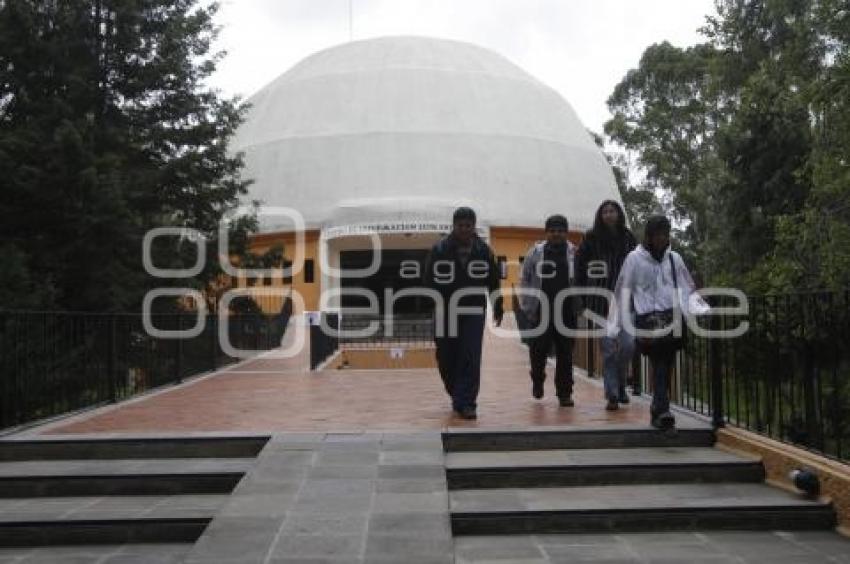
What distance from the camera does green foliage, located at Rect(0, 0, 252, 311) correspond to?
15.1 meters

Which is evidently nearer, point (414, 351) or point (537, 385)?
point (537, 385)

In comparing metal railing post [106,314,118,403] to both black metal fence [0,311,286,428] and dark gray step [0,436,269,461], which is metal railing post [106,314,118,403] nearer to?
black metal fence [0,311,286,428]

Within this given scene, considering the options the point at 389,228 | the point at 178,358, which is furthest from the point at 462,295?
the point at 389,228

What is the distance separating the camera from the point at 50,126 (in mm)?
16328

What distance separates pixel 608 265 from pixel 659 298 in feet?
3.70

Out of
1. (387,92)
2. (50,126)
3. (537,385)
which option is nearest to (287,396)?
(537,385)

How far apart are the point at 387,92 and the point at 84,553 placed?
3545 cm

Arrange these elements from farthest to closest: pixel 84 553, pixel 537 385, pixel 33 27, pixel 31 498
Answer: pixel 33 27 < pixel 537 385 < pixel 31 498 < pixel 84 553

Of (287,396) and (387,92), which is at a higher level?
(387,92)

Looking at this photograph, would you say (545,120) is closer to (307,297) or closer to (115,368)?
(307,297)

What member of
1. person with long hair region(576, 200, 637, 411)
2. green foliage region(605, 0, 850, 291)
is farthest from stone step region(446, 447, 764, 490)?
green foliage region(605, 0, 850, 291)

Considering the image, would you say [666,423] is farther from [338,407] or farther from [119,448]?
[119,448]

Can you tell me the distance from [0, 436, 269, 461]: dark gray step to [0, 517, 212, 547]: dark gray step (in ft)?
3.92

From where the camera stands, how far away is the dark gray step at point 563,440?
19.2 ft
